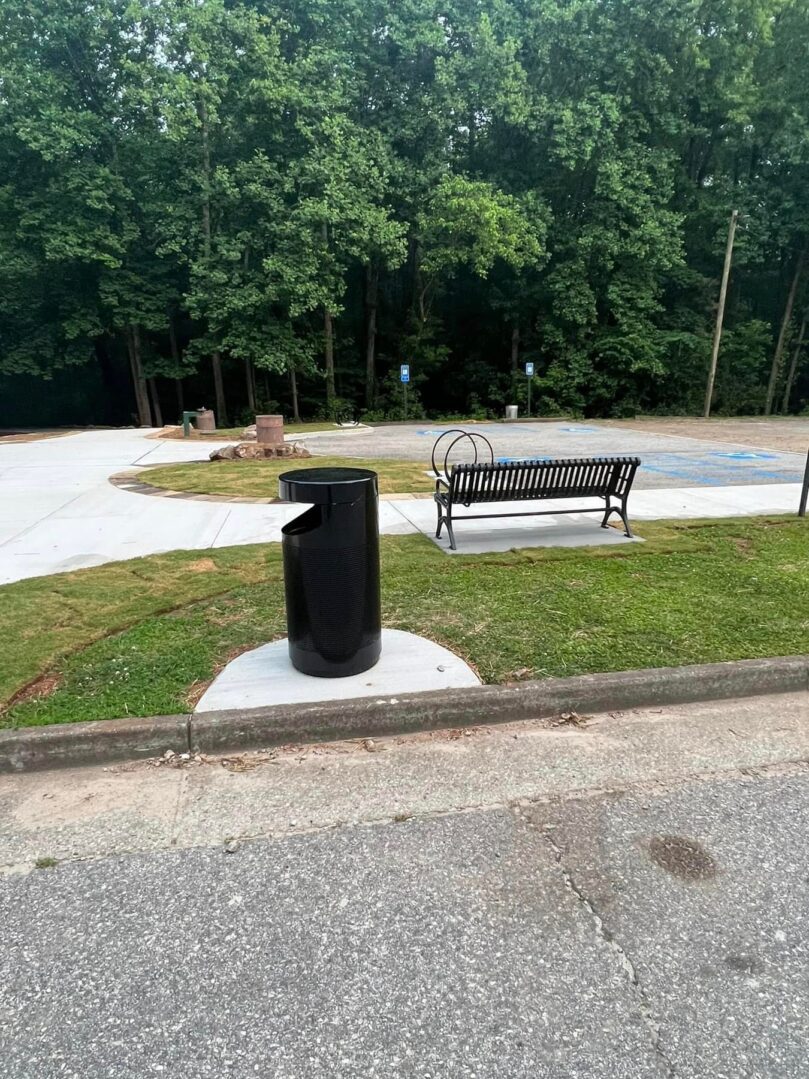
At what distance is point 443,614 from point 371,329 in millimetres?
30912

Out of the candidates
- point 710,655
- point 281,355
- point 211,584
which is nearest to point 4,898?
point 211,584

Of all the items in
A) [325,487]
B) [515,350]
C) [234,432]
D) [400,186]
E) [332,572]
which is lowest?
[234,432]

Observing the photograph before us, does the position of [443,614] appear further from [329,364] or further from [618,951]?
[329,364]

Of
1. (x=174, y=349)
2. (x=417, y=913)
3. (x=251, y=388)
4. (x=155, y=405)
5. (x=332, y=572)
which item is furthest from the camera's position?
(x=155, y=405)

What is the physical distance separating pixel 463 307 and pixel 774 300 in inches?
681

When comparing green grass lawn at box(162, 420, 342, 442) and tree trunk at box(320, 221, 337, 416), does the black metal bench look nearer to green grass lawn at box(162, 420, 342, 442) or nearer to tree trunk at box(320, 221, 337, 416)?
green grass lawn at box(162, 420, 342, 442)

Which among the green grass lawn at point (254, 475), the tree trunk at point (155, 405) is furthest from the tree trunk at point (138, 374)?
the green grass lawn at point (254, 475)

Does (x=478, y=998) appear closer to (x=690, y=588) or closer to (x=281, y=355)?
(x=690, y=588)

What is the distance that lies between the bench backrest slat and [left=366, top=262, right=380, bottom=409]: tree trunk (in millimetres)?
26995

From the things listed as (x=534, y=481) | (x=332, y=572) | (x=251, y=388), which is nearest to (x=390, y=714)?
(x=332, y=572)

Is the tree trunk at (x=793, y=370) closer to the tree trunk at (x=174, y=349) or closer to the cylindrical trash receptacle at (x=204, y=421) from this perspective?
the cylindrical trash receptacle at (x=204, y=421)

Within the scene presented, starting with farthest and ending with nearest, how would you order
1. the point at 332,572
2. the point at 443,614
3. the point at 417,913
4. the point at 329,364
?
the point at 329,364, the point at 443,614, the point at 332,572, the point at 417,913

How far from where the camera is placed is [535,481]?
20.9ft

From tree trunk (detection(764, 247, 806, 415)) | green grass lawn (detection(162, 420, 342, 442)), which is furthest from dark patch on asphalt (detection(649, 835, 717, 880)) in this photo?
tree trunk (detection(764, 247, 806, 415))
